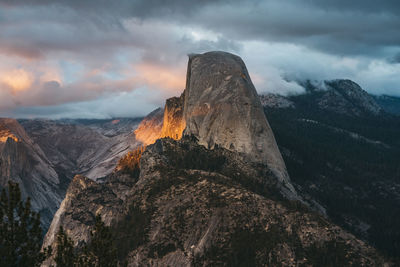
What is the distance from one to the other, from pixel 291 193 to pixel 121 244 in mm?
68897

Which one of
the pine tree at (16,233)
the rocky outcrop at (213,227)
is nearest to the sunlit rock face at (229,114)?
the rocky outcrop at (213,227)

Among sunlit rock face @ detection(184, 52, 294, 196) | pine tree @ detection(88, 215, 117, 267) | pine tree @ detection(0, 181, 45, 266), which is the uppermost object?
sunlit rock face @ detection(184, 52, 294, 196)

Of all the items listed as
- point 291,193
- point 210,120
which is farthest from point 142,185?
point 291,193

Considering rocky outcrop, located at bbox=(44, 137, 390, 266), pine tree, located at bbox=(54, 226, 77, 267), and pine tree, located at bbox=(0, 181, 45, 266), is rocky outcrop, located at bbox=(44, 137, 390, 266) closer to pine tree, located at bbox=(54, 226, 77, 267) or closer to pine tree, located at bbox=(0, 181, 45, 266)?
pine tree, located at bbox=(54, 226, 77, 267)

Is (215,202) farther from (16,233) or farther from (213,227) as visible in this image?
(16,233)

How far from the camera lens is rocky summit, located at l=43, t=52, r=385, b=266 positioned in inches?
3671

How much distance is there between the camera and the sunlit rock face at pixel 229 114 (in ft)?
486

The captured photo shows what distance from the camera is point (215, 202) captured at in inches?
4082

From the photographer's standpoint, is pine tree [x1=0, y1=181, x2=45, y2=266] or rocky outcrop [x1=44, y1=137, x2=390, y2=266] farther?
rocky outcrop [x1=44, y1=137, x2=390, y2=266]

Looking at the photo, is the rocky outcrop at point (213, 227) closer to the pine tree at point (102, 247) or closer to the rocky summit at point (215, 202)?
the rocky summit at point (215, 202)

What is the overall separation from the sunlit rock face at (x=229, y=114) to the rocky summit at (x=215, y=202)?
42 centimetres

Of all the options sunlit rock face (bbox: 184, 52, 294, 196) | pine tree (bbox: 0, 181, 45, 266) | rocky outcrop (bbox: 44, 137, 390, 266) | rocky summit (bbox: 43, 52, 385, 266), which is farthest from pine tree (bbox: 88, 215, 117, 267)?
sunlit rock face (bbox: 184, 52, 294, 196)

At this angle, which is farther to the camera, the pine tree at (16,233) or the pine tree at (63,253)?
the pine tree at (63,253)

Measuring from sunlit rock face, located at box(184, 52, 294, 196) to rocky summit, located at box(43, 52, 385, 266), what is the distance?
0.42 metres
